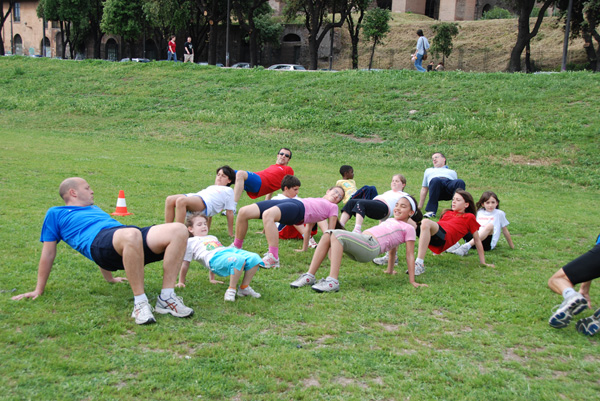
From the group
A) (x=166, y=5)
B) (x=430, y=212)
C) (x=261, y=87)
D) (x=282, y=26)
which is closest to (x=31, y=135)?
(x=261, y=87)

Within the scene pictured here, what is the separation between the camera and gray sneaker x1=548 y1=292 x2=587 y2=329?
16.5 ft

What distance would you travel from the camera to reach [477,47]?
47.6 meters

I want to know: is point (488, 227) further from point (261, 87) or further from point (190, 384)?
point (261, 87)

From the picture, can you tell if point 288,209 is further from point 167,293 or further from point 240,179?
point 240,179

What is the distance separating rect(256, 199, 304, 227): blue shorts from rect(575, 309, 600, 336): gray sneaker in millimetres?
3393

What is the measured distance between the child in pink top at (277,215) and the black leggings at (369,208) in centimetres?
69

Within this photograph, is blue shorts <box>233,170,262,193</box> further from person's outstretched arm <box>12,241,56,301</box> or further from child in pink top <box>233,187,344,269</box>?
person's outstretched arm <box>12,241,56,301</box>

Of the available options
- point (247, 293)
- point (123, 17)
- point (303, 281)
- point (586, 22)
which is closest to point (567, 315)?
point (303, 281)

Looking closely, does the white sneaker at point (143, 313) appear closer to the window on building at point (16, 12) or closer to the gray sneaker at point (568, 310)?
the gray sneaker at point (568, 310)

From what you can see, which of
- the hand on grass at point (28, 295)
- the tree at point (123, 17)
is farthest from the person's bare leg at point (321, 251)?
the tree at point (123, 17)

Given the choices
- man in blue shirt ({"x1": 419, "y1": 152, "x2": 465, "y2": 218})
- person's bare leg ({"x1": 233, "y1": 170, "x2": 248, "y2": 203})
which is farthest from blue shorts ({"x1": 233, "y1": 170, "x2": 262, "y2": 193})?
man in blue shirt ({"x1": 419, "y1": 152, "x2": 465, "y2": 218})

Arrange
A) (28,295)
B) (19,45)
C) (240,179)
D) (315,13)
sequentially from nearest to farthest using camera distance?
(28,295), (240,179), (315,13), (19,45)

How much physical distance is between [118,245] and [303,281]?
7.31ft

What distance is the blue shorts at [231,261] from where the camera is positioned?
5438mm
